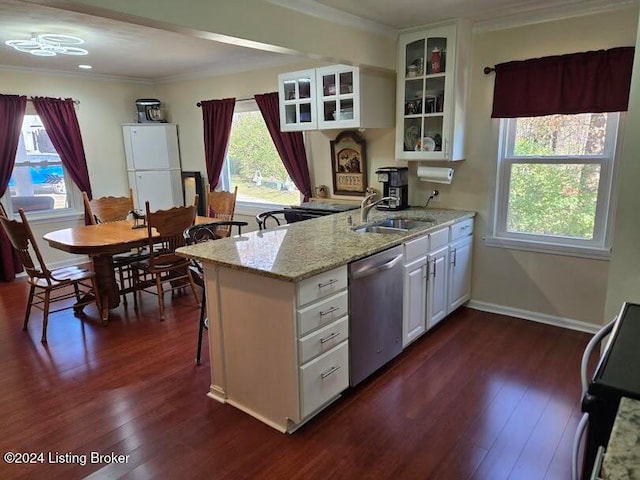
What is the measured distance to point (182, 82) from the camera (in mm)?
5809

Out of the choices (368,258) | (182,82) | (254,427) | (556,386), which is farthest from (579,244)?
(182,82)

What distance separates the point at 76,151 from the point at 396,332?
474 centimetres

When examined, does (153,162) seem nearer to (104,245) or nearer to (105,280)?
(105,280)

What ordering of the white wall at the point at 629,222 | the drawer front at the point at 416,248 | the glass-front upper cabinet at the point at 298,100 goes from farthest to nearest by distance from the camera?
the glass-front upper cabinet at the point at 298,100 → the drawer front at the point at 416,248 → the white wall at the point at 629,222

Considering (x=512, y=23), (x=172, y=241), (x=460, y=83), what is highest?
(x=512, y=23)

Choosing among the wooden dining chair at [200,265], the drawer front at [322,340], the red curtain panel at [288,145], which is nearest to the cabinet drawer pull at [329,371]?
the drawer front at [322,340]

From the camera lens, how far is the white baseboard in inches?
134

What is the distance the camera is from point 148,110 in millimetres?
5871

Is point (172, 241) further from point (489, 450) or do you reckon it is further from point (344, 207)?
point (489, 450)

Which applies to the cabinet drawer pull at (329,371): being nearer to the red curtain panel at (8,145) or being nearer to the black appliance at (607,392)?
the black appliance at (607,392)

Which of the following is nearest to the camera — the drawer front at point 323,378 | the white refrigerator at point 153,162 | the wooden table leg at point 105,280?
the drawer front at point 323,378

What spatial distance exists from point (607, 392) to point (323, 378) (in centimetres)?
153

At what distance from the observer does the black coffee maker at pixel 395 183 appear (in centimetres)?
388

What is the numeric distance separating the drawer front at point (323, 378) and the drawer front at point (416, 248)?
2.60 ft
